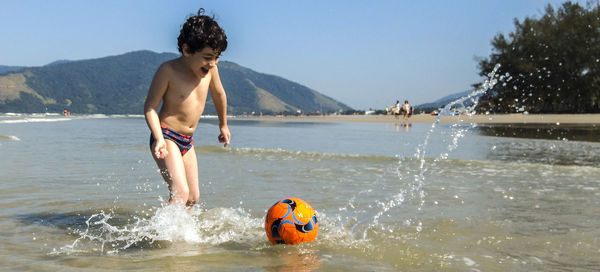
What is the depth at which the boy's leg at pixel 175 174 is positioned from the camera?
→ 4.65 metres

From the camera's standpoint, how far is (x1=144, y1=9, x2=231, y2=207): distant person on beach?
14.7ft

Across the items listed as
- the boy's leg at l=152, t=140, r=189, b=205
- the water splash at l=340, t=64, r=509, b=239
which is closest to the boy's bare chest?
the boy's leg at l=152, t=140, r=189, b=205

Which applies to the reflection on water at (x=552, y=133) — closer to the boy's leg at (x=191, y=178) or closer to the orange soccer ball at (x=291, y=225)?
the orange soccer ball at (x=291, y=225)

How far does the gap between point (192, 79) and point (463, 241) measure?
271 cm

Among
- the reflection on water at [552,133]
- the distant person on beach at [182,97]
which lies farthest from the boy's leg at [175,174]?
the reflection on water at [552,133]

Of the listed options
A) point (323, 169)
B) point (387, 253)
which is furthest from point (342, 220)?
point (323, 169)

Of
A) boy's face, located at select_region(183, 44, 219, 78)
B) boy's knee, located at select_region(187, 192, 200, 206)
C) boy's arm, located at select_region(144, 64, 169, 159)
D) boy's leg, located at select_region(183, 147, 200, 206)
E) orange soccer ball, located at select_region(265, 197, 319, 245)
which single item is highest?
boy's face, located at select_region(183, 44, 219, 78)

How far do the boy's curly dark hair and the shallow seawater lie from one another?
1.41 metres

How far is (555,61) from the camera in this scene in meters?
46.8

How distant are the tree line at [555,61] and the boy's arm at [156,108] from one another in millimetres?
41168

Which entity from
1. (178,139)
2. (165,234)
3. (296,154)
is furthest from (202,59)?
(296,154)

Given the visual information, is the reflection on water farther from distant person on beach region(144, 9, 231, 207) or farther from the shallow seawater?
distant person on beach region(144, 9, 231, 207)

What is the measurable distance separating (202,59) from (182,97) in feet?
1.27

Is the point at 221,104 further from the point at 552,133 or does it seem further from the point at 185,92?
the point at 552,133
